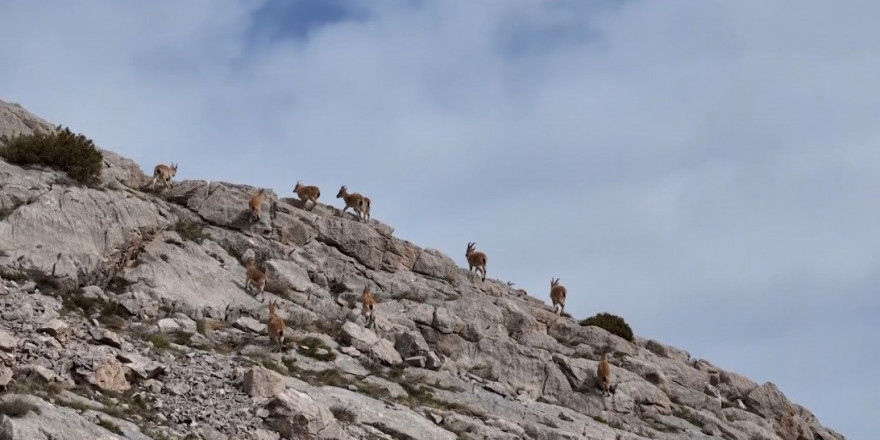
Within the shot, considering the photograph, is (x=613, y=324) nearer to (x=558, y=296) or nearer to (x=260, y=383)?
(x=558, y=296)

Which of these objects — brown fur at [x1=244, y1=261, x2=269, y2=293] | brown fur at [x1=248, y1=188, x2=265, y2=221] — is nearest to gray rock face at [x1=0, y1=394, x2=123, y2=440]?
brown fur at [x1=244, y1=261, x2=269, y2=293]

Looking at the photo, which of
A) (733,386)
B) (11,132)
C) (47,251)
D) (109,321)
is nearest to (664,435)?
(733,386)

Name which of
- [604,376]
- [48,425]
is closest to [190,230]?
[604,376]

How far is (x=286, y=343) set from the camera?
2397 cm

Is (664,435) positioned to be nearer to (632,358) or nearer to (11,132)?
(632,358)

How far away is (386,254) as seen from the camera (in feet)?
105

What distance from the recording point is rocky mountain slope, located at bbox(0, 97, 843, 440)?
707 inches

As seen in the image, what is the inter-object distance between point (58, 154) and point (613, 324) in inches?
792

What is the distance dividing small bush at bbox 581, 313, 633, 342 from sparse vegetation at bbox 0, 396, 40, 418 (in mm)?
23521

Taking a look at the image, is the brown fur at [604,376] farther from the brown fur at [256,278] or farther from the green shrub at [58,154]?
the green shrub at [58,154]

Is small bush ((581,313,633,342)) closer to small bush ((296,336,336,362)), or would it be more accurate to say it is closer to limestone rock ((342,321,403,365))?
limestone rock ((342,321,403,365))

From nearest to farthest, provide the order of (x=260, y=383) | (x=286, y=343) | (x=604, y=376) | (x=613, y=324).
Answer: (x=260, y=383) < (x=286, y=343) < (x=604, y=376) < (x=613, y=324)

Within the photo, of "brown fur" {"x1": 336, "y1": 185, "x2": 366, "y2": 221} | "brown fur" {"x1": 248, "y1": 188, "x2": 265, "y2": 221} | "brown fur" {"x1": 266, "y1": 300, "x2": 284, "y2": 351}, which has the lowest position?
"brown fur" {"x1": 266, "y1": 300, "x2": 284, "y2": 351}

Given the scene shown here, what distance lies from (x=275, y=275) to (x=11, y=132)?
9054mm
